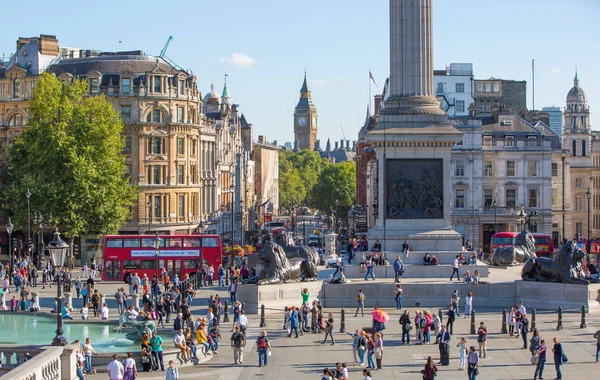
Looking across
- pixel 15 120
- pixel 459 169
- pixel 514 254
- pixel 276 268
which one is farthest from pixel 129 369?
pixel 459 169

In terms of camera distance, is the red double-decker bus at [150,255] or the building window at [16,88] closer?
the red double-decker bus at [150,255]

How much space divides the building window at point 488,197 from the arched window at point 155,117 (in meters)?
25.7

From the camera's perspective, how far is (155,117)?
83500 mm

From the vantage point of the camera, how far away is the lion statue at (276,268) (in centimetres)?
4784

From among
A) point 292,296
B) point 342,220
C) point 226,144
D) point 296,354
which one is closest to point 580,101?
point 226,144

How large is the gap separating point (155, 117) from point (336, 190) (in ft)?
248

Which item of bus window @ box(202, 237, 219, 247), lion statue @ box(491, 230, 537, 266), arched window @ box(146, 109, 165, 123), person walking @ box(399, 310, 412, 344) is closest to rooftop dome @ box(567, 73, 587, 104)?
arched window @ box(146, 109, 165, 123)

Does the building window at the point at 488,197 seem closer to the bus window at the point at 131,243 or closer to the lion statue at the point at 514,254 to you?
the lion statue at the point at 514,254

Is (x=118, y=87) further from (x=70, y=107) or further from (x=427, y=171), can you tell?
(x=427, y=171)

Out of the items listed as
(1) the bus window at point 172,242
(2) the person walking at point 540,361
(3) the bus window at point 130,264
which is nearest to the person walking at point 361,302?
(2) the person walking at point 540,361

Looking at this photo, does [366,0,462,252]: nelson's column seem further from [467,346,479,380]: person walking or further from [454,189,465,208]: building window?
[454,189,465,208]: building window

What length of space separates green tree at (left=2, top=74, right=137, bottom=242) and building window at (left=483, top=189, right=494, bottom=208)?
1132 inches

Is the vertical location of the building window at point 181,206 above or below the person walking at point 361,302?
above

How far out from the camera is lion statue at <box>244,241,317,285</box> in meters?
47.8
